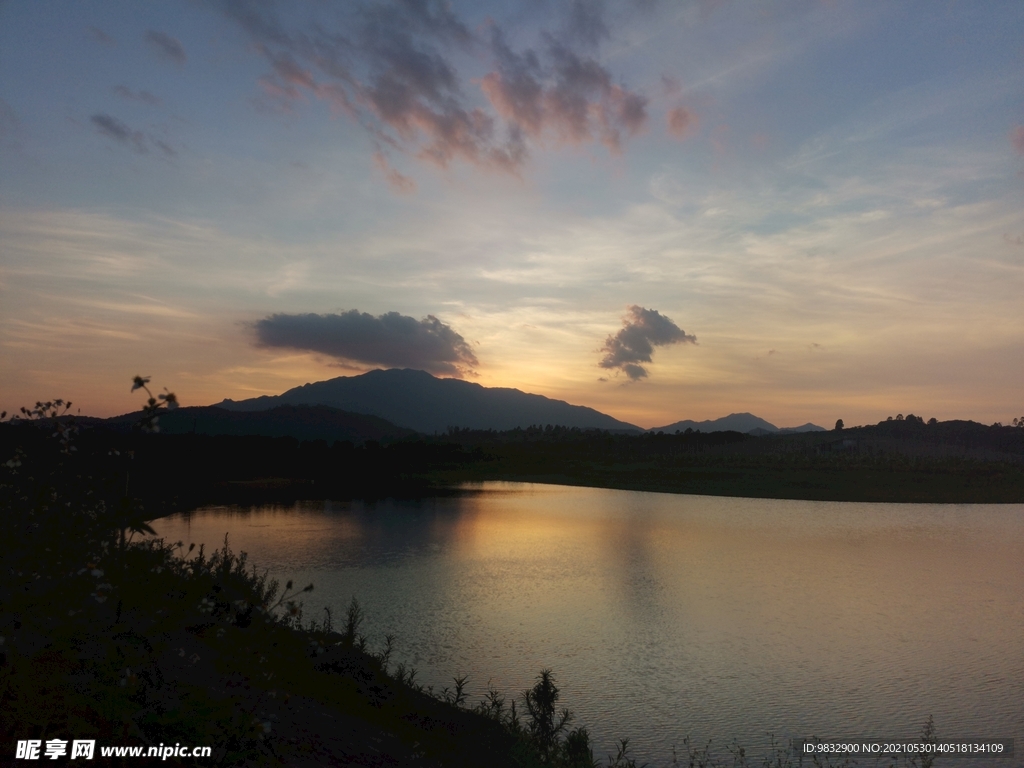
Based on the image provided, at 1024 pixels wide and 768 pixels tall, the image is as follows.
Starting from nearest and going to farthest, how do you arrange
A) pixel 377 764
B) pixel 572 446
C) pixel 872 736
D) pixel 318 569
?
pixel 377 764 → pixel 872 736 → pixel 318 569 → pixel 572 446

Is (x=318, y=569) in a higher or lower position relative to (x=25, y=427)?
lower

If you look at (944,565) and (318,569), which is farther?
(944,565)

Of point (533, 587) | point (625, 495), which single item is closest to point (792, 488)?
point (625, 495)

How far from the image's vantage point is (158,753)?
4.47 meters

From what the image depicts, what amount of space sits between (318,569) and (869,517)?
38038mm

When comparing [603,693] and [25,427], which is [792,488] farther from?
[25,427]

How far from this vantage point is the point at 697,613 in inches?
779

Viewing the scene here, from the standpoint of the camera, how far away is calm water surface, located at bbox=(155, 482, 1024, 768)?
1255 centimetres

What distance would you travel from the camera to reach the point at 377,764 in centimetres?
677

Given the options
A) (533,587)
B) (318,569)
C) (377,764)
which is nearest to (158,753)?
(377,764)

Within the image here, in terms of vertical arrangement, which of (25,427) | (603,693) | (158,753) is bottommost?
(603,693)

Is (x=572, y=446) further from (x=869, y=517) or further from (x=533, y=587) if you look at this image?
(x=533, y=587)

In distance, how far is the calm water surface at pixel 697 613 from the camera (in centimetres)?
1255

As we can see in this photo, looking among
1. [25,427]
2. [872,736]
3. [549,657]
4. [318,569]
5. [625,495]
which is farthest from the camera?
[625,495]
